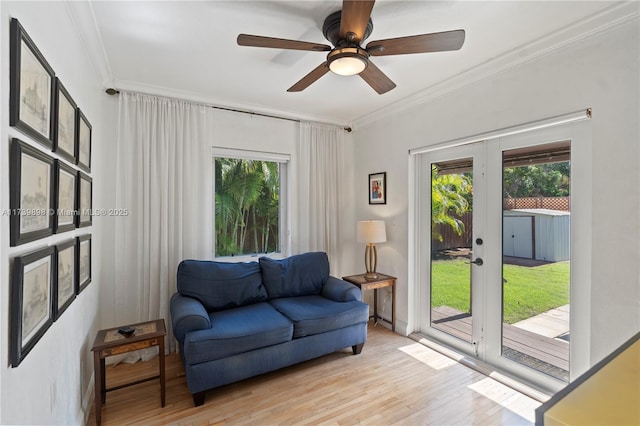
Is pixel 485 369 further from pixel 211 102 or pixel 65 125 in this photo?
pixel 211 102

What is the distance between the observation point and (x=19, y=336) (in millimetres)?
1068

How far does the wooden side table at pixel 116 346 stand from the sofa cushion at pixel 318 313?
3.37ft

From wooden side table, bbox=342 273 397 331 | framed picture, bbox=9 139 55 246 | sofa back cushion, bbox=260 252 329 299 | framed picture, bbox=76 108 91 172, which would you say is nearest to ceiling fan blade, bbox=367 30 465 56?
framed picture, bbox=9 139 55 246

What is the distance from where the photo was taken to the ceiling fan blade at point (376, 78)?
2041 millimetres

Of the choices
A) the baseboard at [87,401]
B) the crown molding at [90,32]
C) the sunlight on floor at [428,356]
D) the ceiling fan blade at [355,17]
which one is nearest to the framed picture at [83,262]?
the baseboard at [87,401]

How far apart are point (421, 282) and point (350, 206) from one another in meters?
1.39

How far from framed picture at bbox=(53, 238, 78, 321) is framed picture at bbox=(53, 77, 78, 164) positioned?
0.49m

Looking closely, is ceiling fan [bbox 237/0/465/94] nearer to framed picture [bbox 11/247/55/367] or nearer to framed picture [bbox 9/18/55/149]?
framed picture [bbox 9/18/55/149]

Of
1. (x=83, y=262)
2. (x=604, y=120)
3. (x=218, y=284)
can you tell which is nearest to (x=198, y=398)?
(x=218, y=284)

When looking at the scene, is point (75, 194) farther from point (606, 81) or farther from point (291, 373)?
point (606, 81)

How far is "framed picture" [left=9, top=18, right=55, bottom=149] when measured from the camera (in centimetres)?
105

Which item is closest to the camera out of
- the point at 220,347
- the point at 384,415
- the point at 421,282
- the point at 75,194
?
the point at 75,194

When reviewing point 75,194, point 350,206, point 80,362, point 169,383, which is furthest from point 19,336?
point 350,206

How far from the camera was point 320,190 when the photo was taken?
3.94 m
